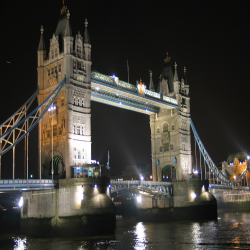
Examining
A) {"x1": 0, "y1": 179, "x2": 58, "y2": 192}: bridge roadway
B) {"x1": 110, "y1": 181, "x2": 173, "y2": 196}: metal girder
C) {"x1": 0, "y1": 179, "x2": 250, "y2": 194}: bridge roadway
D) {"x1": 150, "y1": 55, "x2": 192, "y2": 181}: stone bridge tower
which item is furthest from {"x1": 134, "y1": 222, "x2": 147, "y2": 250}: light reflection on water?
{"x1": 150, "y1": 55, "x2": 192, "y2": 181}: stone bridge tower

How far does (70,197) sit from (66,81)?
15.8 m

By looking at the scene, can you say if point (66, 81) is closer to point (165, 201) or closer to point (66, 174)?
point (66, 174)

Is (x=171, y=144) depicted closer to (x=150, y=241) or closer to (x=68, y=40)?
(x=68, y=40)

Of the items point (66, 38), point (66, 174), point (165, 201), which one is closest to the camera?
point (66, 174)

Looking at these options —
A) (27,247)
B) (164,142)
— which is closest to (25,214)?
(27,247)

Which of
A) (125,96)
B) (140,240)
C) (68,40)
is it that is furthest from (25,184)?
(125,96)

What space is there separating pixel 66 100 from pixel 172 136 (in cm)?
3046

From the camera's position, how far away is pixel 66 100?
51.5 meters

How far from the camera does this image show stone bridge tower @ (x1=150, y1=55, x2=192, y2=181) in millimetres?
74688

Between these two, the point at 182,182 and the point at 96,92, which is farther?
the point at 182,182

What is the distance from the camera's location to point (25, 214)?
165ft

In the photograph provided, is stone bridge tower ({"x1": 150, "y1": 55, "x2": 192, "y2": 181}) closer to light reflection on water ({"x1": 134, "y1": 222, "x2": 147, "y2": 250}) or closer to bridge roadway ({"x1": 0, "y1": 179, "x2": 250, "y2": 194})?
bridge roadway ({"x1": 0, "y1": 179, "x2": 250, "y2": 194})

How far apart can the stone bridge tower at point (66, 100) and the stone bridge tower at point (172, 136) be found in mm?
26025

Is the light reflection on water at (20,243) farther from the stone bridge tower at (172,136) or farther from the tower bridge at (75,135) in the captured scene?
the stone bridge tower at (172,136)
